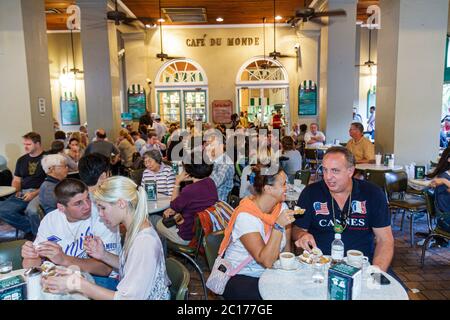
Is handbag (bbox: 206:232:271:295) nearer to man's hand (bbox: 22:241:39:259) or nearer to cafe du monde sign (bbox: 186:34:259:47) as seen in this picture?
man's hand (bbox: 22:241:39:259)

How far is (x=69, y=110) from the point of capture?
15.0 meters

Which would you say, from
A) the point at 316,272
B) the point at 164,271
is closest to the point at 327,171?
the point at 316,272

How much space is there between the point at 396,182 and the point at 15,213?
16.1 feet

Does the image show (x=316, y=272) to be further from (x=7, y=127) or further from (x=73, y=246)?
(x=7, y=127)

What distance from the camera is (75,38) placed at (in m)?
14.6

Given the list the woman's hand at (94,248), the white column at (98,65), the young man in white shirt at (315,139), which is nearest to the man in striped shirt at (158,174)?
the woman's hand at (94,248)

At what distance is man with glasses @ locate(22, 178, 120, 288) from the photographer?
224 cm

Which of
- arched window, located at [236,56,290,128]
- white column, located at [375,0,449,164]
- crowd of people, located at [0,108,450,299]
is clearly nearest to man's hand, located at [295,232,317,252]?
crowd of people, located at [0,108,450,299]

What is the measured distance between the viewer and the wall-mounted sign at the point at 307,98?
490 inches

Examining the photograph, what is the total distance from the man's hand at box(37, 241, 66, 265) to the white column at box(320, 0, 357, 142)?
26.3 feet

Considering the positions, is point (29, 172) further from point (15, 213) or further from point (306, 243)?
point (306, 243)

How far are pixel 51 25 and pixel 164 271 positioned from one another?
540 inches

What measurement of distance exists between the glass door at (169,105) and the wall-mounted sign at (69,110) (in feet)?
12.9

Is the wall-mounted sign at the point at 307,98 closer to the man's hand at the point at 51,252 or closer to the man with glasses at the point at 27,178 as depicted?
the man with glasses at the point at 27,178
